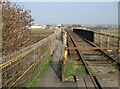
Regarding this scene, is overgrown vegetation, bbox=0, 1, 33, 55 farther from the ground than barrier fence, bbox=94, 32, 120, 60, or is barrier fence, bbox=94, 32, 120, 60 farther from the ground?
overgrown vegetation, bbox=0, 1, 33, 55

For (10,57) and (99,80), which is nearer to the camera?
(10,57)

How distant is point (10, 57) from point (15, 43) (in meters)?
5.38

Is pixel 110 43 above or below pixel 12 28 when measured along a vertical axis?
below

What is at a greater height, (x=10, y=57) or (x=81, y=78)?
(x=10, y=57)

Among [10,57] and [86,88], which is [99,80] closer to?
[86,88]

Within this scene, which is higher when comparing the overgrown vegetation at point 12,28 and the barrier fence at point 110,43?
the overgrown vegetation at point 12,28

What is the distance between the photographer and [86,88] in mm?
8836

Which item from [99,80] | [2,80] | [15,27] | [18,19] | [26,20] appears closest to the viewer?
[2,80]

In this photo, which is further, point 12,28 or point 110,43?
point 110,43

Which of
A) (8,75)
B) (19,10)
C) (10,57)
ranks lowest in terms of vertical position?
(8,75)

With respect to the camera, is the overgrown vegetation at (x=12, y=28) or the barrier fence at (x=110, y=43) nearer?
the overgrown vegetation at (x=12, y=28)

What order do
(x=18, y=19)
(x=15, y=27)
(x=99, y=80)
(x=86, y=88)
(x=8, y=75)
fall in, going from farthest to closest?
(x=18, y=19) → (x=15, y=27) → (x=99, y=80) → (x=86, y=88) → (x=8, y=75)

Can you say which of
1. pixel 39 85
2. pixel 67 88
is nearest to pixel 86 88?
pixel 67 88

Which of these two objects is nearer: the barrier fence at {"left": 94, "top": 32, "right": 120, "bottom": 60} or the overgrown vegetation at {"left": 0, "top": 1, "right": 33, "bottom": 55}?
the overgrown vegetation at {"left": 0, "top": 1, "right": 33, "bottom": 55}
